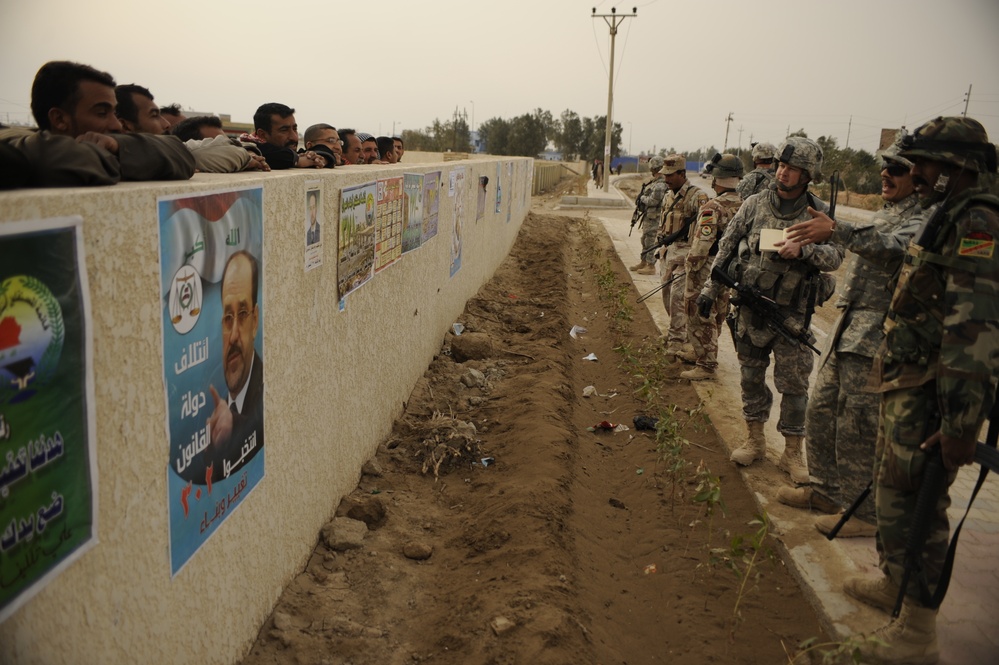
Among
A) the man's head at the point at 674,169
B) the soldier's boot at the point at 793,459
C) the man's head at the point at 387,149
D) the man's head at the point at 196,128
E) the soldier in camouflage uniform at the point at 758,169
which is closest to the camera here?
the man's head at the point at 196,128

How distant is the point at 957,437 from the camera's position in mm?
2734

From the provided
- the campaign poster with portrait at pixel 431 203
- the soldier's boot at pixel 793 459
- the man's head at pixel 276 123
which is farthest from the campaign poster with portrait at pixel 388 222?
the soldier's boot at pixel 793 459

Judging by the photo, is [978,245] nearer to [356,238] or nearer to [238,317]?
[238,317]

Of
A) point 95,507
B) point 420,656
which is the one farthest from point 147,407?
point 420,656

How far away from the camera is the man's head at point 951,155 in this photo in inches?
114

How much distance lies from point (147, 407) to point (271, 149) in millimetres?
2326

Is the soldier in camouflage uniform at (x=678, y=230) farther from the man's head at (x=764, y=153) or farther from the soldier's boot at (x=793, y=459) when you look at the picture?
the soldier's boot at (x=793, y=459)

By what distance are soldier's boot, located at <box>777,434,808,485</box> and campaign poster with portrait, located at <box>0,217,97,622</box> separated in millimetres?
4041

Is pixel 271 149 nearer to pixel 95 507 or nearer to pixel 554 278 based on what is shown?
pixel 95 507

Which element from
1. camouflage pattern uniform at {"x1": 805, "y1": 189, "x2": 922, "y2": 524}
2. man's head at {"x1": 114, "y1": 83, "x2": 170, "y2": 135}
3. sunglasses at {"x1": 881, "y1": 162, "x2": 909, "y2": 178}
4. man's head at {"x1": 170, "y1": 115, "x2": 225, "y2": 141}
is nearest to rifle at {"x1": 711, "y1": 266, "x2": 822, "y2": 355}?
camouflage pattern uniform at {"x1": 805, "y1": 189, "x2": 922, "y2": 524}

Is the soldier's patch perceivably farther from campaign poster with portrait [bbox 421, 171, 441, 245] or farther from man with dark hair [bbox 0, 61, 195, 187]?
campaign poster with portrait [bbox 421, 171, 441, 245]

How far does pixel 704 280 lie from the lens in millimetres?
Answer: 6641

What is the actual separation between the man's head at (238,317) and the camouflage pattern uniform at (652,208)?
8360 mm

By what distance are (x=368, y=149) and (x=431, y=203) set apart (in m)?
1.66
